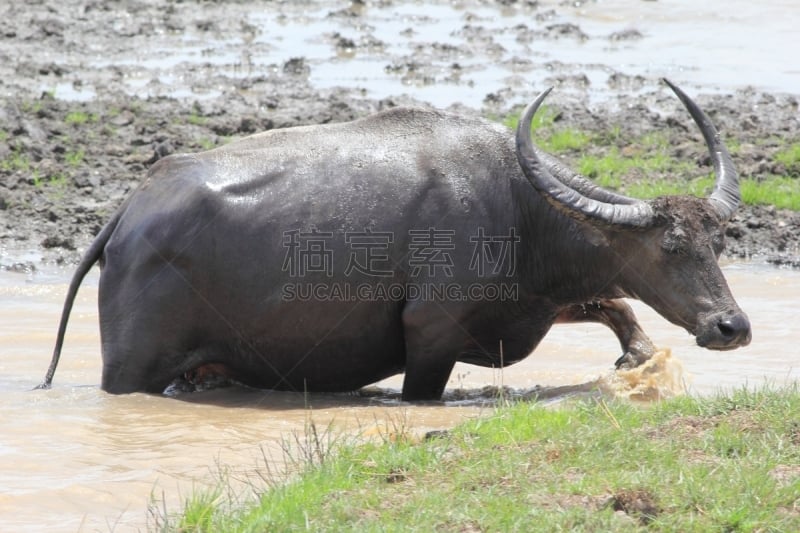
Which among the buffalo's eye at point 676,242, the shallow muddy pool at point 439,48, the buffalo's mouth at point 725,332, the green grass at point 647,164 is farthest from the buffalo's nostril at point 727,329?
the shallow muddy pool at point 439,48

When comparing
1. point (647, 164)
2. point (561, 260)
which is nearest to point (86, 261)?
point (561, 260)

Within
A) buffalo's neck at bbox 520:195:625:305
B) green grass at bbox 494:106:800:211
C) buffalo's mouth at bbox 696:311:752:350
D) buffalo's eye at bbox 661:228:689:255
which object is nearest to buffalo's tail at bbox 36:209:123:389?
buffalo's neck at bbox 520:195:625:305

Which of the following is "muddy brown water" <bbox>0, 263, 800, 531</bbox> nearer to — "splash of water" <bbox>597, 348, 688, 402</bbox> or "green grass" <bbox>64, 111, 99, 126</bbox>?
"splash of water" <bbox>597, 348, 688, 402</bbox>

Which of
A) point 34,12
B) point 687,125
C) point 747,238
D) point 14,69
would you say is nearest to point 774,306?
point 747,238

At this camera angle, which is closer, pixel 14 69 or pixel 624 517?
pixel 624 517

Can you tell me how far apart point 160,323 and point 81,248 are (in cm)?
422

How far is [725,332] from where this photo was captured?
299 inches

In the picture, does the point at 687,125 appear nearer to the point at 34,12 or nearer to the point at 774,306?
the point at 774,306

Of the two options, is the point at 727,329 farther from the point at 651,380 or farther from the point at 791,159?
the point at 791,159

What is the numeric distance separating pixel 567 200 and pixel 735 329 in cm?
125

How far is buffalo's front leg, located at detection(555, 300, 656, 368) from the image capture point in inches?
352

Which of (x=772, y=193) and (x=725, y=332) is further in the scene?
(x=772, y=193)

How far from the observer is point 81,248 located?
12.4 meters

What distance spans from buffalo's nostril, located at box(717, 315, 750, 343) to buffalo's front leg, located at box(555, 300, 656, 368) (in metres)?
1.33
